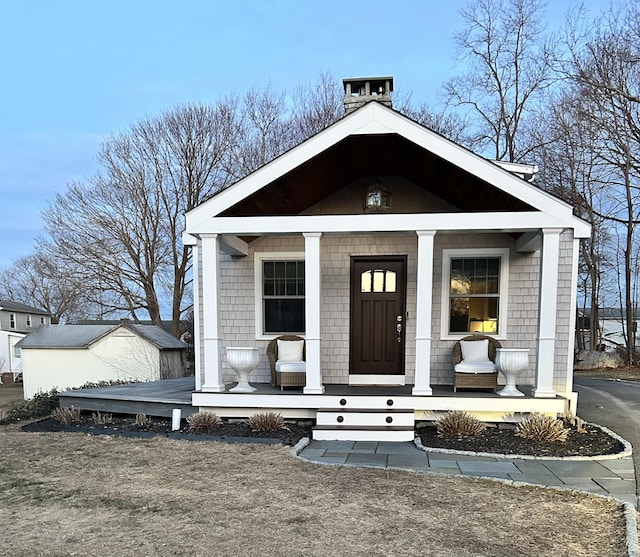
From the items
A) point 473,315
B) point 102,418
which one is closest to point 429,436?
point 473,315

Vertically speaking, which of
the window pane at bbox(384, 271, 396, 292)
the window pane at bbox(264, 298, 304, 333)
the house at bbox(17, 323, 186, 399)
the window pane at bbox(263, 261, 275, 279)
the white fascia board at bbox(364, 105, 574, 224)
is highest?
the white fascia board at bbox(364, 105, 574, 224)

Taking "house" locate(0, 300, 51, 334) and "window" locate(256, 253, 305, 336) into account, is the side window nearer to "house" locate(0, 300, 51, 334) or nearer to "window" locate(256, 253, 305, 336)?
"window" locate(256, 253, 305, 336)

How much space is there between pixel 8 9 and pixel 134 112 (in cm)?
544

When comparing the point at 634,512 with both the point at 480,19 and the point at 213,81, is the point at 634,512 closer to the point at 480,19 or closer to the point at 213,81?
the point at 480,19

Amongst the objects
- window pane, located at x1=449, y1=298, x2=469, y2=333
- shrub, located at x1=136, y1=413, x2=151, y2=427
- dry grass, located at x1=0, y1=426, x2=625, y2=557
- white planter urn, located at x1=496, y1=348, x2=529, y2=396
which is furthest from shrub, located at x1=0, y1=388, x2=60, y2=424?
white planter urn, located at x1=496, y1=348, x2=529, y2=396

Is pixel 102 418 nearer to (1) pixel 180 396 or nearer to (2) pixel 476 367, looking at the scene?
(1) pixel 180 396

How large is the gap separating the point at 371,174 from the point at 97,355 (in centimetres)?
1389

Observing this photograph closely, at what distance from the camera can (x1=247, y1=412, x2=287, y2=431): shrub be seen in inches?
221

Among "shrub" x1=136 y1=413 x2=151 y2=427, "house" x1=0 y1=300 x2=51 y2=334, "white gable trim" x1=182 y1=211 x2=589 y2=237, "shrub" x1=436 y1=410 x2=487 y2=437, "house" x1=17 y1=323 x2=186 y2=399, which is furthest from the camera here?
"house" x1=0 y1=300 x2=51 y2=334

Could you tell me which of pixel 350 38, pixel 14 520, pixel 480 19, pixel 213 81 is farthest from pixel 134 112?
pixel 14 520

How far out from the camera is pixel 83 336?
55.2 feet

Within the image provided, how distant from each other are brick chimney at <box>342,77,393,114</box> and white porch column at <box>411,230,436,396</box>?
2.56 metres

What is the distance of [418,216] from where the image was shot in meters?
5.55

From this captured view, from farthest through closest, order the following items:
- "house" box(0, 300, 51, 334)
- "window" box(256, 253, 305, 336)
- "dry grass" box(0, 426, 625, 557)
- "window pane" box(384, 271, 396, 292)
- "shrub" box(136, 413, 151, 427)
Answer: "house" box(0, 300, 51, 334), "window" box(256, 253, 305, 336), "window pane" box(384, 271, 396, 292), "shrub" box(136, 413, 151, 427), "dry grass" box(0, 426, 625, 557)
